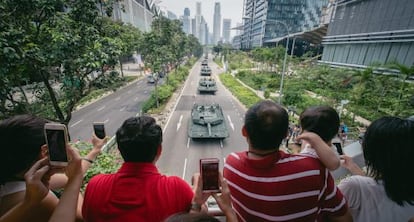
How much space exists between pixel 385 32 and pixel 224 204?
2452cm

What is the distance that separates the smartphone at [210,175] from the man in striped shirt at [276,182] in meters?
0.27

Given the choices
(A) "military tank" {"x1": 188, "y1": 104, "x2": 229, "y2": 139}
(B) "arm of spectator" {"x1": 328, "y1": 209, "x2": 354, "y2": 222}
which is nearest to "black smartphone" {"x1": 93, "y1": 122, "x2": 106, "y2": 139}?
(B) "arm of spectator" {"x1": 328, "y1": 209, "x2": 354, "y2": 222}

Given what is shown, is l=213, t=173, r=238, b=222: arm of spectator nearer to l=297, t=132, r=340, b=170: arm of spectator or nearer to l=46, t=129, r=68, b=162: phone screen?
l=297, t=132, r=340, b=170: arm of spectator

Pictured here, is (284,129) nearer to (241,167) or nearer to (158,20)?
(241,167)

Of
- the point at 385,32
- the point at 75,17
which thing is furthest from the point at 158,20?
the point at 385,32

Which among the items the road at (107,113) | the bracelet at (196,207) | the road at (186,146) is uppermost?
the bracelet at (196,207)

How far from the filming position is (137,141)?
1405mm

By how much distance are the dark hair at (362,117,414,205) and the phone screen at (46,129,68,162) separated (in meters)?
2.01

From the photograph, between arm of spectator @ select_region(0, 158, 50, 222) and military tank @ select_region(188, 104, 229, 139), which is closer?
arm of spectator @ select_region(0, 158, 50, 222)

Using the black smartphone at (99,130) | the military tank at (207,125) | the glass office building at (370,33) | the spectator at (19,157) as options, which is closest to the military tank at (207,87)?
the military tank at (207,125)

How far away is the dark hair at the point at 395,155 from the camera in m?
1.29

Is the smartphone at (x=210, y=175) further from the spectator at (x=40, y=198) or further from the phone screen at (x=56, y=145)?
the phone screen at (x=56, y=145)

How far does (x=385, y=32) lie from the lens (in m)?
18.3

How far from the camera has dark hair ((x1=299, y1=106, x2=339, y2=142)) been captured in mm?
1554
